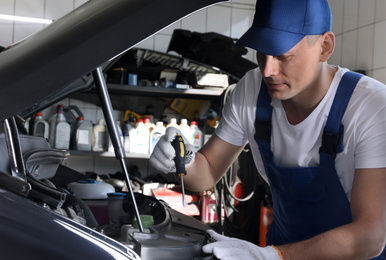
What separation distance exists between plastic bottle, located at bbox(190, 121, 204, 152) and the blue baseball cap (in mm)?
2440

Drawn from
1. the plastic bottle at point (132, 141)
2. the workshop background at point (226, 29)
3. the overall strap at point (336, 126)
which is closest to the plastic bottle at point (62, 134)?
the workshop background at point (226, 29)

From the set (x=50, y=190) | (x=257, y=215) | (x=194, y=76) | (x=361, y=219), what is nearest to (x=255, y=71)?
(x=361, y=219)

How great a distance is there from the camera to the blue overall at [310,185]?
1.37 metres

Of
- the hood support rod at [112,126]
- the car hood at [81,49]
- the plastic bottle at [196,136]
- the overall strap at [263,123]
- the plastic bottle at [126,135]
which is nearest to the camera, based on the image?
the car hood at [81,49]

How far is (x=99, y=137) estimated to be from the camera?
11.8 feet

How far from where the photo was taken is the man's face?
1.29 m

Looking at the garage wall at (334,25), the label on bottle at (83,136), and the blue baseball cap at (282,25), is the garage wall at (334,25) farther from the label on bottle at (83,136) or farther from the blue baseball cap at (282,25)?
the blue baseball cap at (282,25)

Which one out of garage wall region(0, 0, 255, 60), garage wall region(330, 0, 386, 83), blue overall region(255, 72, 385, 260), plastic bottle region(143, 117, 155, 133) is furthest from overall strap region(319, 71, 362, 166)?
garage wall region(0, 0, 255, 60)

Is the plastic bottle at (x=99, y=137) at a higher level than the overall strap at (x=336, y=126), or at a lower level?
lower

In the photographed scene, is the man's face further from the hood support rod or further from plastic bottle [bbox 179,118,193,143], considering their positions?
plastic bottle [bbox 179,118,193,143]

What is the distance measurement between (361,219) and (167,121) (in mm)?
2930

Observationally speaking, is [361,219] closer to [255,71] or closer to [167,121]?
[255,71]

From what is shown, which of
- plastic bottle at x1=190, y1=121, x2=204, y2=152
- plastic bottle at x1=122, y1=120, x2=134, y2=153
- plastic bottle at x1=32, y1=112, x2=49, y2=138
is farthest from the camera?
plastic bottle at x1=190, y1=121, x2=204, y2=152

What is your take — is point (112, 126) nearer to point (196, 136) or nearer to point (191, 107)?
point (196, 136)
